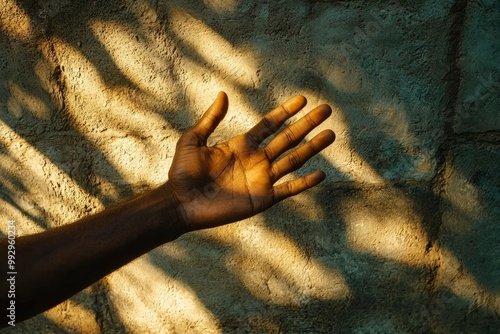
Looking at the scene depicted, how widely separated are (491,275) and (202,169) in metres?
1.25

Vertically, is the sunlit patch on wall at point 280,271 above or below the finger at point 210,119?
below

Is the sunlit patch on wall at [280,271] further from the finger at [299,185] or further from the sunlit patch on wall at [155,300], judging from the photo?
the finger at [299,185]

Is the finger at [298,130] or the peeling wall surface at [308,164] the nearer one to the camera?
the finger at [298,130]

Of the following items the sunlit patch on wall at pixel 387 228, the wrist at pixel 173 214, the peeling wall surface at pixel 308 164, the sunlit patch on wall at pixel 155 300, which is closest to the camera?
the wrist at pixel 173 214

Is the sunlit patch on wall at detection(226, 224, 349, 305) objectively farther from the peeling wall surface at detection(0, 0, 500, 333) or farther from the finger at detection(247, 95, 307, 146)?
the finger at detection(247, 95, 307, 146)

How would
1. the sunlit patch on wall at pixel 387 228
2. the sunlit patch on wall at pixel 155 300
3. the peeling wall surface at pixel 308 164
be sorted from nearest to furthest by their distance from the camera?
the peeling wall surface at pixel 308 164 < the sunlit patch on wall at pixel 387 228 < the sunlit patch on wall at pixel 155 300

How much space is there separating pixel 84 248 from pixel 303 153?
0.76m

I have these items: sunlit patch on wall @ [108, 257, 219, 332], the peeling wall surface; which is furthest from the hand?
sunlit patch on wall @ [108, 257, 219, 332]

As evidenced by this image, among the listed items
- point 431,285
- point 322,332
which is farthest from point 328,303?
point 431,285

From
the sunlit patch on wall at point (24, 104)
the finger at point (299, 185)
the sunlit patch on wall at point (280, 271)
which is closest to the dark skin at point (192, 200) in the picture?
the finger at point (299, 185)

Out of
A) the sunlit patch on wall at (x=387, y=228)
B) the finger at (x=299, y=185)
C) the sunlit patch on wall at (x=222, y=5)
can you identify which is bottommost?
the sunlit patch on wall at (x=387, y=228)

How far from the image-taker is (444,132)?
1.84 m

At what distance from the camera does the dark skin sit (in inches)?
59.6

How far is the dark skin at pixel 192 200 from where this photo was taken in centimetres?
151
